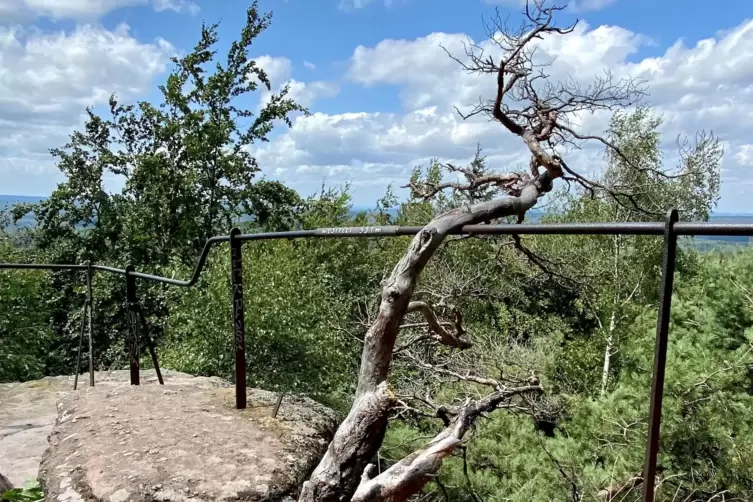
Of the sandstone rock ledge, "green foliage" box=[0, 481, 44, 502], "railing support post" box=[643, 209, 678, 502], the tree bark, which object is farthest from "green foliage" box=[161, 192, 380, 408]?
"railing support post" box=[643, 209, 678, 502]

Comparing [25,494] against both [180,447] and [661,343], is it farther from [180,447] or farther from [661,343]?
[661,343]

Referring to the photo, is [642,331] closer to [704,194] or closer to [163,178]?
[704,194]

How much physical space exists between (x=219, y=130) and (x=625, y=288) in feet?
29.2

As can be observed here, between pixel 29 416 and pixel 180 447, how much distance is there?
2.06m

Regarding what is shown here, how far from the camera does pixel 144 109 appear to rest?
532 inches

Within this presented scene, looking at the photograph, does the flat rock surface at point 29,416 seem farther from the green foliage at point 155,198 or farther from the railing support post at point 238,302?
the green foliage at point 155,198

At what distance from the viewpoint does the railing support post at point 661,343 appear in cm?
110

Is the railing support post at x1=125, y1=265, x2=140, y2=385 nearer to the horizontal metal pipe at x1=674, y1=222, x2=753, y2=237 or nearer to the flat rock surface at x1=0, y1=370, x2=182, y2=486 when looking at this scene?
the flat rock surface at x1=0, y1=370, x2=182, y2=486

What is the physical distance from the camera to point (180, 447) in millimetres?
A: 2148

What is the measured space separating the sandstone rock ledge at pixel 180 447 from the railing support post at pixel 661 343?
3.91 ft

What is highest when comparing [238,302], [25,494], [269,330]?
[238,302]

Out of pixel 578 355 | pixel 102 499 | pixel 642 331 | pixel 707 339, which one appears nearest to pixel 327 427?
pixel 102 499

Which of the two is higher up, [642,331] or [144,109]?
[144,109]

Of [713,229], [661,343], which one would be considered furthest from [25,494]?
[713,229]
